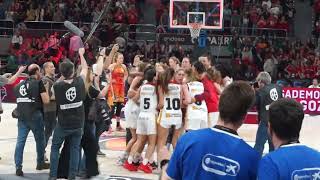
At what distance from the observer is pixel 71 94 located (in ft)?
25.6

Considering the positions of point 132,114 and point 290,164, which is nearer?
point 290,164

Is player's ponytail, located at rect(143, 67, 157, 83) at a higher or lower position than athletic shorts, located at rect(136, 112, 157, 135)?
higher

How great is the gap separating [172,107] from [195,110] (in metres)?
0.44

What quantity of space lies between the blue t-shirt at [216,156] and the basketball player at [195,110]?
19.0 ft

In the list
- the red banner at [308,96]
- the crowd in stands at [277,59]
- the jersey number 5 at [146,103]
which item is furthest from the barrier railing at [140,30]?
the jersey number 5 at [146,103]

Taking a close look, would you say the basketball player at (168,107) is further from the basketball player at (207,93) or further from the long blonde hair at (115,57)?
the long blonde hair at (115,57)

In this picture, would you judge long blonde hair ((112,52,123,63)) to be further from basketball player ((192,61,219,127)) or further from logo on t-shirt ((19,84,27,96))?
logo on t-shirt ((19,84,27,96))

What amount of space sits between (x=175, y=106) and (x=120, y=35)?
1516 centimetres

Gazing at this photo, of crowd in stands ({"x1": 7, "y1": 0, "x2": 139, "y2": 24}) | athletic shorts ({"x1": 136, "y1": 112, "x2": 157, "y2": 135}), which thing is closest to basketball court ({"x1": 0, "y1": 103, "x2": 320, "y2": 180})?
athletic shorts ({"x1": 136, "y1": 112, "x2": 157, "y2": 135})

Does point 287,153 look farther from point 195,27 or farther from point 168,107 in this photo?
point 195,27

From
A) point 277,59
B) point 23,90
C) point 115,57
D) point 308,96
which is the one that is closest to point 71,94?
point 23,90

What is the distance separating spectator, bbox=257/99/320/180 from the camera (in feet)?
10.4

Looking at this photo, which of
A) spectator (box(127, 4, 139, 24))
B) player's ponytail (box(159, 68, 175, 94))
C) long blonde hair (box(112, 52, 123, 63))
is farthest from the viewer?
spectator (box(127, 4, 139, 24))

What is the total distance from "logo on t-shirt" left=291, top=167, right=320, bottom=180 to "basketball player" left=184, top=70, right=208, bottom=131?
5.95 m
